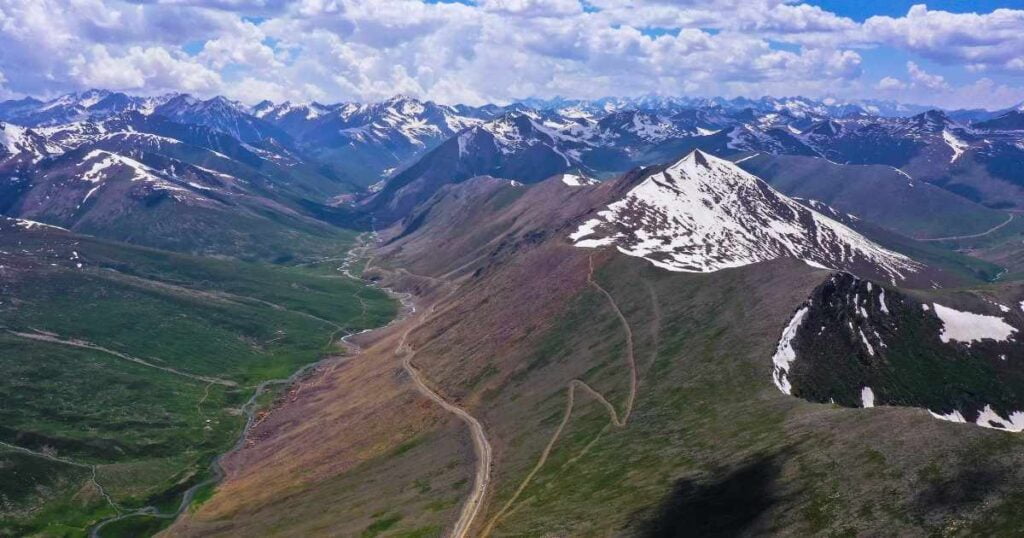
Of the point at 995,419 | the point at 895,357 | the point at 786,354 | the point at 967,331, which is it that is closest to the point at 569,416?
the point at 786,354

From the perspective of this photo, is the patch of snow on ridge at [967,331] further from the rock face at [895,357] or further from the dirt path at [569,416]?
the dirt path at [569,416]

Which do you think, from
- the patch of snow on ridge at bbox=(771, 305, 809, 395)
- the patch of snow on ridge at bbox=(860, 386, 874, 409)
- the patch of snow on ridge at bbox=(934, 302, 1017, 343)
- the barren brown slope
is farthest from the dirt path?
the patch of snow on ridge at bbox=(934, 302, 1017, 343)

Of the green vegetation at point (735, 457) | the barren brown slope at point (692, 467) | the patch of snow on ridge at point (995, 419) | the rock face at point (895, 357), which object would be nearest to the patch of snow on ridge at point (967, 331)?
the rock face at point (895, 357)

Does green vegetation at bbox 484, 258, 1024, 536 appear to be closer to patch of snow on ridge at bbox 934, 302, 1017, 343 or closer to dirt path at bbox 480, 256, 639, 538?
dirt path at bbox 480, 256, 639, 538

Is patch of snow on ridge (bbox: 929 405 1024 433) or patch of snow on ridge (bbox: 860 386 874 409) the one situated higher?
patch of snow on ridge (bbox: 860 386 874 409)

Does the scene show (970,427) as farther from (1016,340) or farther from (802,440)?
(1016,340)

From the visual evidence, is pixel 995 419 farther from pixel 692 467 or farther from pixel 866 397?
pixel 692 467

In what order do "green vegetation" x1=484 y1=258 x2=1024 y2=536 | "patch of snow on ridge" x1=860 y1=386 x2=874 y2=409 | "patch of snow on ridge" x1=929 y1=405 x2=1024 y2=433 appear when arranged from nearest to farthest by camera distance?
A: "green vegetation" x1=484 y1=258 x2=1024 y2=536 < "patch of snow on ridge" x1=860 y1=386 x2=874 y2=409 < "patch of snow on ridge" x1=929 y1=405 x2=1024 y2=433
